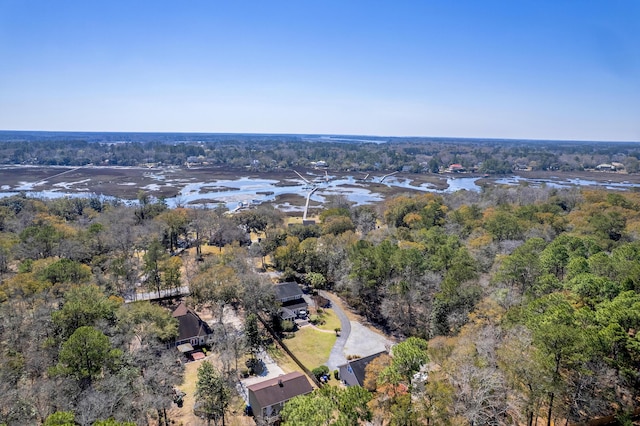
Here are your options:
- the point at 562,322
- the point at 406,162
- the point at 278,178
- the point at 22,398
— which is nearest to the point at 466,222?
the point at 562,322

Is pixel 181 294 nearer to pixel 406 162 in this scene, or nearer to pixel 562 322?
pixel 562 322

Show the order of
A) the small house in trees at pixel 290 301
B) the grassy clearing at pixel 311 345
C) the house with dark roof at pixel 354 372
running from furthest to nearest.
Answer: the small house in trees at pixel 290 301 → the grassy clearing at pixel 311 345 → the house with dark roof at pixel 354 372

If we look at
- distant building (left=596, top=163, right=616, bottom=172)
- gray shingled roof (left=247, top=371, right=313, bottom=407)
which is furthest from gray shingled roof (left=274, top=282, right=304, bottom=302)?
distant building (left=596, top=163, right=616, bottom=172)

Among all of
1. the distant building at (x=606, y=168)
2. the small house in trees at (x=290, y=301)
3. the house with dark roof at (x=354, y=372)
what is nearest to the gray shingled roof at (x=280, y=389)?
the house with dark roof at (x=354, y=372)

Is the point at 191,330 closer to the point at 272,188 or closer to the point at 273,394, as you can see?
the point at 273,394

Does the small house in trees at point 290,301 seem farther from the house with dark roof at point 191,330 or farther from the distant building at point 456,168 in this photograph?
the distant building at point 456,168

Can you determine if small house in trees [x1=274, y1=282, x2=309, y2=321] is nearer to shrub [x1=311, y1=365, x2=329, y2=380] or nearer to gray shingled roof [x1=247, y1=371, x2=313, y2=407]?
shrub [x1=311, y1=365, x2=329, y2=380]
